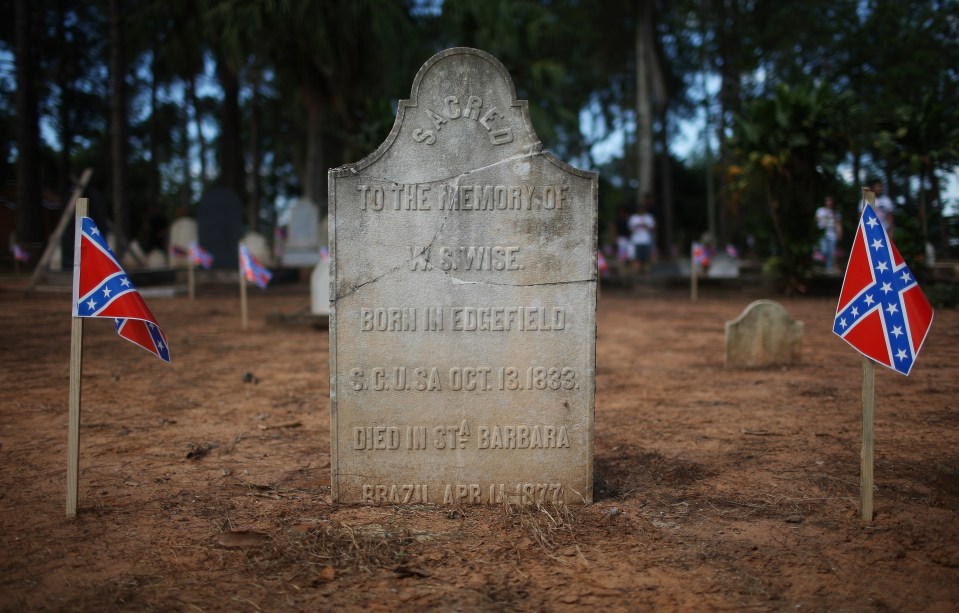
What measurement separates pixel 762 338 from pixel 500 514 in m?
4.69

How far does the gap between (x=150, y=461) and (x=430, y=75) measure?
2823mm

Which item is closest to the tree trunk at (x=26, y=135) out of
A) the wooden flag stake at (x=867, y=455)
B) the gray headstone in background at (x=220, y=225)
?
the gray headstone in background at (x=220, y=225)

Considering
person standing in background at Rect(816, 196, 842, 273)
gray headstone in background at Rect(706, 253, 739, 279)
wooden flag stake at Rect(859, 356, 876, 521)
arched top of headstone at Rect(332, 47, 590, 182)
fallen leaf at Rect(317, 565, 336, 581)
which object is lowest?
fallen leaf at Rect(317, 565, 336, 581)

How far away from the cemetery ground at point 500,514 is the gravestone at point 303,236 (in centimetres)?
1730

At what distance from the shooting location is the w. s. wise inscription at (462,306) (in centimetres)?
373

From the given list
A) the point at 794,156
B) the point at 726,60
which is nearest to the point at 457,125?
the point at 794,156

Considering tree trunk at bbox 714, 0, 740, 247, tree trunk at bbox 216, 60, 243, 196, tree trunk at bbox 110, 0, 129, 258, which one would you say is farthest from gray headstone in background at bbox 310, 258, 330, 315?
tree trunk at bbox 714, 0, 740, 247

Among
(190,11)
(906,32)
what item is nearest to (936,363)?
(906,32)

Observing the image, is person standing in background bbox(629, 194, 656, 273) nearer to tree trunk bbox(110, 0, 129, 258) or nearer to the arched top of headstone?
tree trunk bbox(110, 0, 129, 258)

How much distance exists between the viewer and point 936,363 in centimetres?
748

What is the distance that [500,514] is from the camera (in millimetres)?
3693

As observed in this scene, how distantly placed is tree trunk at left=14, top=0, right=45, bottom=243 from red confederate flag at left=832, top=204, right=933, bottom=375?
23.6 meters

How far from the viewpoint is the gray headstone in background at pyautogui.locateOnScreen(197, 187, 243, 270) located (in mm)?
18734

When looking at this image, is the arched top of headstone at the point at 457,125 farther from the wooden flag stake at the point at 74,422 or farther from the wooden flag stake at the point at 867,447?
the wooden flag stake at the point at 867,447
